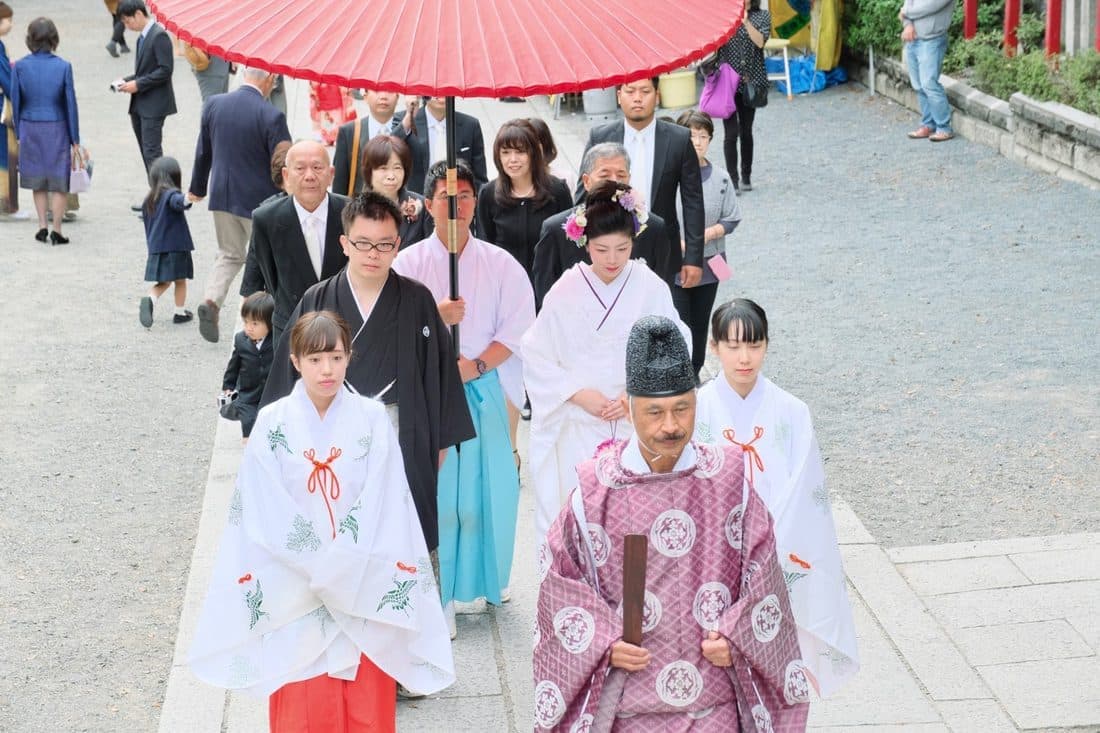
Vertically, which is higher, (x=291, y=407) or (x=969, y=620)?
(x=291, y=407)

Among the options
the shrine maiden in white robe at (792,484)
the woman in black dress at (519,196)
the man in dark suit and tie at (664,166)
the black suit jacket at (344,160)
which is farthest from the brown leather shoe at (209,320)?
the shrine maiden in white robe at (792,484)

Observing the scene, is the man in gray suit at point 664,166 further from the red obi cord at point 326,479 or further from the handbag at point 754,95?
the handbag at point 754,95

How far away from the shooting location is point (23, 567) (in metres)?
6.78

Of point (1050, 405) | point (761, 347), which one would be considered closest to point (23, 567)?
point (761, 347)

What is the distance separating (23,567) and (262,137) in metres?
3.96

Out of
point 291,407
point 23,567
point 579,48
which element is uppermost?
point 579,48

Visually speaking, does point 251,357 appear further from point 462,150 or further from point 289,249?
point 462,150

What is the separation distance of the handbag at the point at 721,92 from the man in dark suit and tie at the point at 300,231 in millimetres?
7197

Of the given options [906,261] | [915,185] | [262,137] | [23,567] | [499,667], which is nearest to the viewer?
[499,667]

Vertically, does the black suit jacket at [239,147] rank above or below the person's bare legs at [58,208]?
above

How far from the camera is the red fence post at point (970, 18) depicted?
16.2 meters

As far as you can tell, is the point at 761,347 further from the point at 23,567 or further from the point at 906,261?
the point at 906,261

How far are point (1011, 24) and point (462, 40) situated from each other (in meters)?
12.1

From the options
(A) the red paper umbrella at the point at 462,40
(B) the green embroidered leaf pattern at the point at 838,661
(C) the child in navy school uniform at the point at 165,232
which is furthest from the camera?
(C) the child in navy school uniform at the point at 165,232
